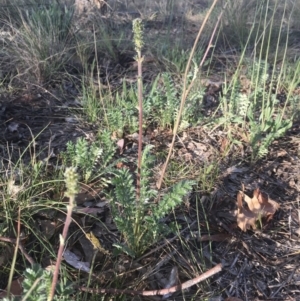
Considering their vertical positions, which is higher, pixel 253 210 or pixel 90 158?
pixel 90 158

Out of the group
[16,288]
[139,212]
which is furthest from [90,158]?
[16,288]

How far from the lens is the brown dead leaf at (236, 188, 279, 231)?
190 cm

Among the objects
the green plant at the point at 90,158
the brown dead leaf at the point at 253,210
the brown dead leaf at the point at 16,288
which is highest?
the green plant at the point at 90,158

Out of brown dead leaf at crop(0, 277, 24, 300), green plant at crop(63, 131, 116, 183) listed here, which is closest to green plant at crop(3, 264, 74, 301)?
brown dead leaf at crop(0, 277, 24, 300)

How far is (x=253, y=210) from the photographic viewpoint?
6.33 ft

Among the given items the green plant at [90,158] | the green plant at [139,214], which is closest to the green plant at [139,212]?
the green plant at [139,214]

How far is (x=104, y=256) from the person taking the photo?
170cm

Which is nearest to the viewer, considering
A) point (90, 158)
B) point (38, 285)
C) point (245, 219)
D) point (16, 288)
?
point (38, 285)

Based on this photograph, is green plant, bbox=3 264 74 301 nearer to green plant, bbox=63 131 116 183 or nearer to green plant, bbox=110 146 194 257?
green plant, bbox=110 146 194 257

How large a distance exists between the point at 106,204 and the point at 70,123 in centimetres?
82

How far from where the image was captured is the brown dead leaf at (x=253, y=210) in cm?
190

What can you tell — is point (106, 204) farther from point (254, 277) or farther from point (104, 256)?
point (254, 277)

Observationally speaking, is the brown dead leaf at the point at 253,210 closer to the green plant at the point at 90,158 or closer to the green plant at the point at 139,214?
the green plant at the point at 139,214

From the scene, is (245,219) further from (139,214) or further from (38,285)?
(38,285)
